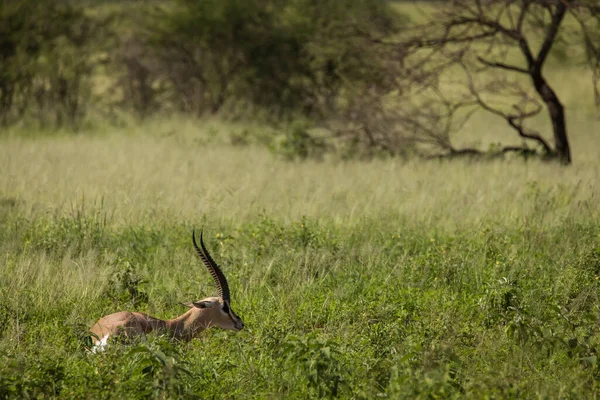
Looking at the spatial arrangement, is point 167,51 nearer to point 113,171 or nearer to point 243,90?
point 243,90

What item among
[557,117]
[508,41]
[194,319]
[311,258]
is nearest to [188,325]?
[194,319]

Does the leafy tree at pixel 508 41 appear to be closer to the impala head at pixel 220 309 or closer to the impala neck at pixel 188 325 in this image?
the impala head at pixel 220 309

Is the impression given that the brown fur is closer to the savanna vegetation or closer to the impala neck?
the impala neck

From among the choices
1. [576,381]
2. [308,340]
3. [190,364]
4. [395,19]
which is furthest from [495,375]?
[395,19]

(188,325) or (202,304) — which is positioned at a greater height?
(202,304)

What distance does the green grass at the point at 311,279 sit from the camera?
13.8ft

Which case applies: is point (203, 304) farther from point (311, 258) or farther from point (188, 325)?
point (311, 258)

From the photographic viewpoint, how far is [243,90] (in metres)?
19.1

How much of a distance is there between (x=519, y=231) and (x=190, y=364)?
4.13 m

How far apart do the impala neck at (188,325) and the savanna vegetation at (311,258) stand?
0.18m

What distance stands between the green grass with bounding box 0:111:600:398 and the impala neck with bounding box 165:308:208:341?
4.1 inches

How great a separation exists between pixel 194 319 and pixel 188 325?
57mm

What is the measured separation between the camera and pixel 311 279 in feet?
→ 19.6

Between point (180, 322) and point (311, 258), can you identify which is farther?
point (311, 258)
